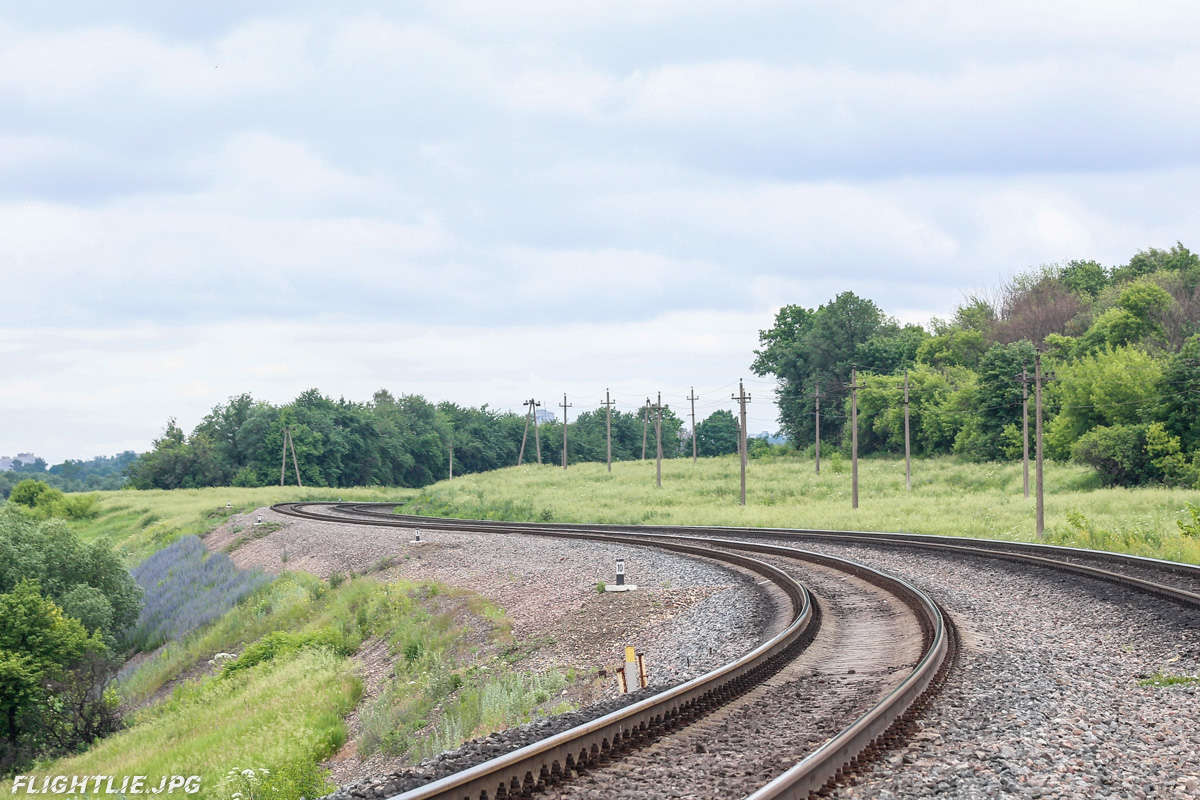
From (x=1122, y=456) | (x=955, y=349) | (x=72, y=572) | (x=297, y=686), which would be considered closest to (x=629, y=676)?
(x=297, y=686)

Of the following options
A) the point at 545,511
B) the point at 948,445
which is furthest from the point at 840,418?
the point at 545,511

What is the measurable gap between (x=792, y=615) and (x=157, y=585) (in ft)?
111

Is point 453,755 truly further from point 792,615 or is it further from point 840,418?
point 840,418

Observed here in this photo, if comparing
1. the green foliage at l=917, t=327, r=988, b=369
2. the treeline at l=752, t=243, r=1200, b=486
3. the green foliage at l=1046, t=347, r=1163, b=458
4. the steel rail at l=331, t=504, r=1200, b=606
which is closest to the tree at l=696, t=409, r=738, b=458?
the treeline at l=752, t=243, r=1200, b=486

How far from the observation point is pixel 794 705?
28.2 ft

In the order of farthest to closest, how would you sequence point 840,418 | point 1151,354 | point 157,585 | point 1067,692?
point 840,418, point 1151,354, point 157,585, point 1067,692

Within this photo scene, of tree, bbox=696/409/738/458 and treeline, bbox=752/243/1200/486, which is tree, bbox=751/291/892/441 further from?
tree, bbox=696/409/738/458

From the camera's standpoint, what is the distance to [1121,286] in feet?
273

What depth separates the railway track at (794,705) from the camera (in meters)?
6.11

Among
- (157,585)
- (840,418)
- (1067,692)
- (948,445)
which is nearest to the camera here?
(1067,692)

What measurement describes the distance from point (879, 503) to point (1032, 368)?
30495 mm

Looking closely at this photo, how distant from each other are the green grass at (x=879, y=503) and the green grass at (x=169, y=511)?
11.6 meters
